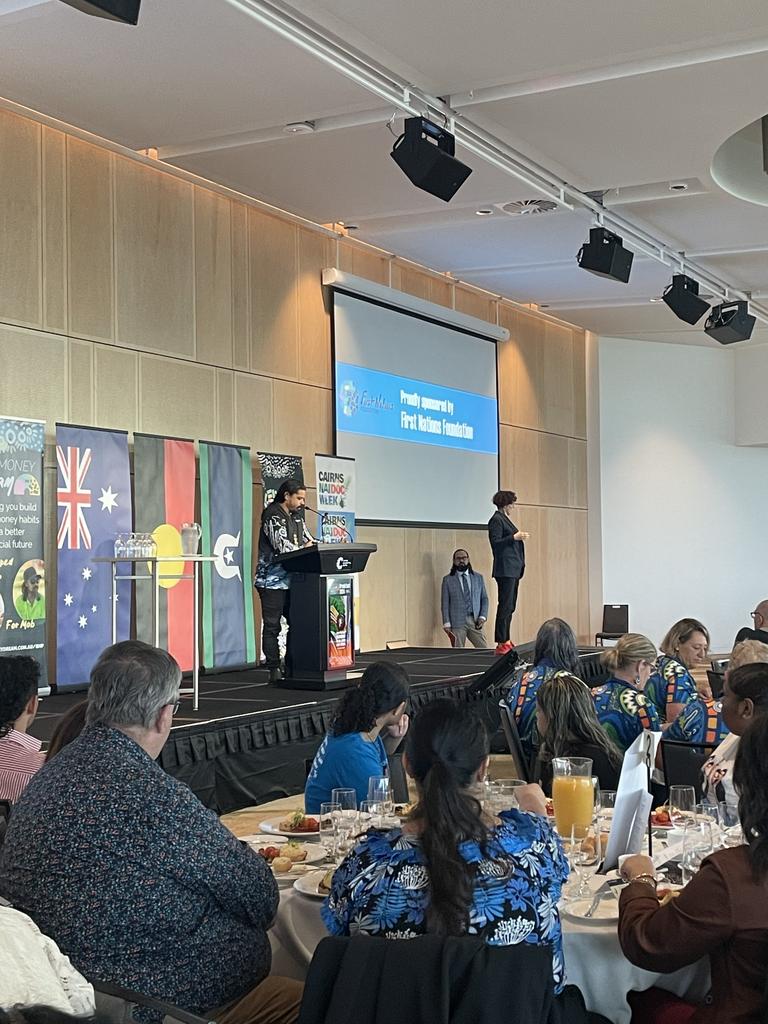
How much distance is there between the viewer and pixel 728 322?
1129cm

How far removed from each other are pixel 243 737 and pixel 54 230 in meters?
3.59

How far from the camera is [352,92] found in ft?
22.2

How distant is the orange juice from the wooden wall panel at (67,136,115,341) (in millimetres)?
5641

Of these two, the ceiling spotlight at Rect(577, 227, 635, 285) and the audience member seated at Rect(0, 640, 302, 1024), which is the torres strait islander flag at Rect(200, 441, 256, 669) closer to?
the ceiling spotlight at Rect(577, 227, 635, 285)

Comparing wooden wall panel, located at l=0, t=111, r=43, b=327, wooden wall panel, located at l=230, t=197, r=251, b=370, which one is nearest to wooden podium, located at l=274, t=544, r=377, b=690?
wooden wall panel, located at l=0, t=111, r=43, b=327

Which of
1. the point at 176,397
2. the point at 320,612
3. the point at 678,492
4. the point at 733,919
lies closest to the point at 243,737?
the point at 320,612

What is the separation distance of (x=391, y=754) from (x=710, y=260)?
8.19 m

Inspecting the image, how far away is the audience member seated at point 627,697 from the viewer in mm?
4586

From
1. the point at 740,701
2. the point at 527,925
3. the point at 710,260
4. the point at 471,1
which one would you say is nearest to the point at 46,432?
the point at 471,1

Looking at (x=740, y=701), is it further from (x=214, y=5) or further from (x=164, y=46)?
(x=164, y=46)

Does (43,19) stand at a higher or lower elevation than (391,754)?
higher

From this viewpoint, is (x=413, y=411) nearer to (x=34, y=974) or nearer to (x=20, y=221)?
(x=20, y=221)

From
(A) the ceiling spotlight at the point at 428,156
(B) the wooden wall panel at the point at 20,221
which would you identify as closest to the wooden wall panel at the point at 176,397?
(B) the wooden wall panel at the point at 20,221

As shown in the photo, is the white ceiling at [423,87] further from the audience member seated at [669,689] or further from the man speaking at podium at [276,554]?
the audience member seated at [669,689]
